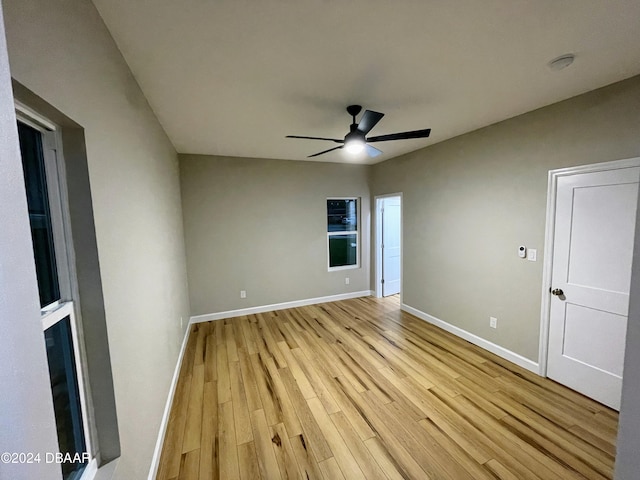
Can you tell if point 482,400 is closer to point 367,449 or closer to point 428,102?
point 367,449

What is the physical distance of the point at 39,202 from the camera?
3.19ft

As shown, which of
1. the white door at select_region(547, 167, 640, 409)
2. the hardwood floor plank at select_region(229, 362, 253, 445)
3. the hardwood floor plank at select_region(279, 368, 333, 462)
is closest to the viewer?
the hardwood floor plank at select_region(279, 368, 333, 462)

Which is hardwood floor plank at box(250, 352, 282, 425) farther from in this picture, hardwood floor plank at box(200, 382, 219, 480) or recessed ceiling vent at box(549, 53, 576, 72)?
recessed ceiling vent at box(549, 53, 576, 72)

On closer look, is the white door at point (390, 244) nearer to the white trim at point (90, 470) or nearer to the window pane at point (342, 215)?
the window pane at point (342, 215)

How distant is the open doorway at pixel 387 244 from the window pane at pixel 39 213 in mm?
4559

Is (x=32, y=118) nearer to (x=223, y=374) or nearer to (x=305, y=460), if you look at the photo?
(x=305, y=460)

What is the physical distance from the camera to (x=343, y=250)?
17.3 feet

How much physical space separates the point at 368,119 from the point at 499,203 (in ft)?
6.11

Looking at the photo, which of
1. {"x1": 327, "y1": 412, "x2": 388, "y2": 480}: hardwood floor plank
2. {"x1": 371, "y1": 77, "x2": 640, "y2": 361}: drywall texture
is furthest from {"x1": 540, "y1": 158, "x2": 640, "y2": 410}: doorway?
{"x1": 327, "y1": 412, "x2": 388, "y2": 480}: hardwood floor plank

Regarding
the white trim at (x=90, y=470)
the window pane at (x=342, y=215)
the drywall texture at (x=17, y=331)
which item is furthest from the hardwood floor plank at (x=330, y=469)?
the window pane at (x=342, y=215)

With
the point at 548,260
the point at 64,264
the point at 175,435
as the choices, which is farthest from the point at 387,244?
the point at 64,264

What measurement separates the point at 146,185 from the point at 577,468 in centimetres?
342

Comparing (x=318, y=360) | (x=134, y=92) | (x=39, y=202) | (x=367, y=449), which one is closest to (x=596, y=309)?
(x=367, y=449)

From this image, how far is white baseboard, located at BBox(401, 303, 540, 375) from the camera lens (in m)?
2.73
